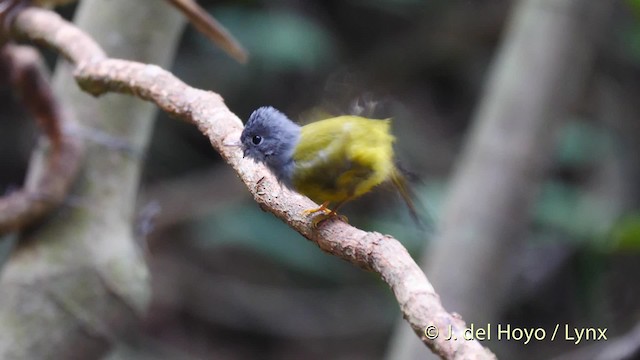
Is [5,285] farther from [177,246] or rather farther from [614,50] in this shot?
[614,50]

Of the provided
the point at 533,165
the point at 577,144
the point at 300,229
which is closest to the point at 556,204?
the point at 577,144

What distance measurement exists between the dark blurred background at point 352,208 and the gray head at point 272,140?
2272 mm

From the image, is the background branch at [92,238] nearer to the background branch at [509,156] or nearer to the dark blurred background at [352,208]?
the background branch at [509,156]

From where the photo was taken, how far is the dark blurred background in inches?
Answer: 143

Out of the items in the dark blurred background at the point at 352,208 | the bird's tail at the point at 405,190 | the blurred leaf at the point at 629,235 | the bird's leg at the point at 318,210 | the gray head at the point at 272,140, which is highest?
the dark blurred background at the point at 352,208

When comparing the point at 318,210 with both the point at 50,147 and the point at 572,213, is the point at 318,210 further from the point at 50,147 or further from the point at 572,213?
the point at 572,213

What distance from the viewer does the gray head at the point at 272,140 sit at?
1165 millimetres

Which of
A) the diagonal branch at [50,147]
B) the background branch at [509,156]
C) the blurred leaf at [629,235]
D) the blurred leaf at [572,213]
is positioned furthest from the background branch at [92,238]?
the blurred leaf at [572,213]

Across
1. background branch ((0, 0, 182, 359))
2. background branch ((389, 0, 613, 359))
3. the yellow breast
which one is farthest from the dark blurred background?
the yellow breast

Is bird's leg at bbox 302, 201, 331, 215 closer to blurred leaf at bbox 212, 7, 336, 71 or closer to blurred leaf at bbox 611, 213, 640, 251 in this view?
blurred leaf at bbox 611, 213, 640, 251

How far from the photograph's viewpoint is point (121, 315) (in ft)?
5.91

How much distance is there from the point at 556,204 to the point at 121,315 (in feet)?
7.66

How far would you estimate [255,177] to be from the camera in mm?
1146

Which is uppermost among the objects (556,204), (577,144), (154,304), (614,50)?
(614,50)
